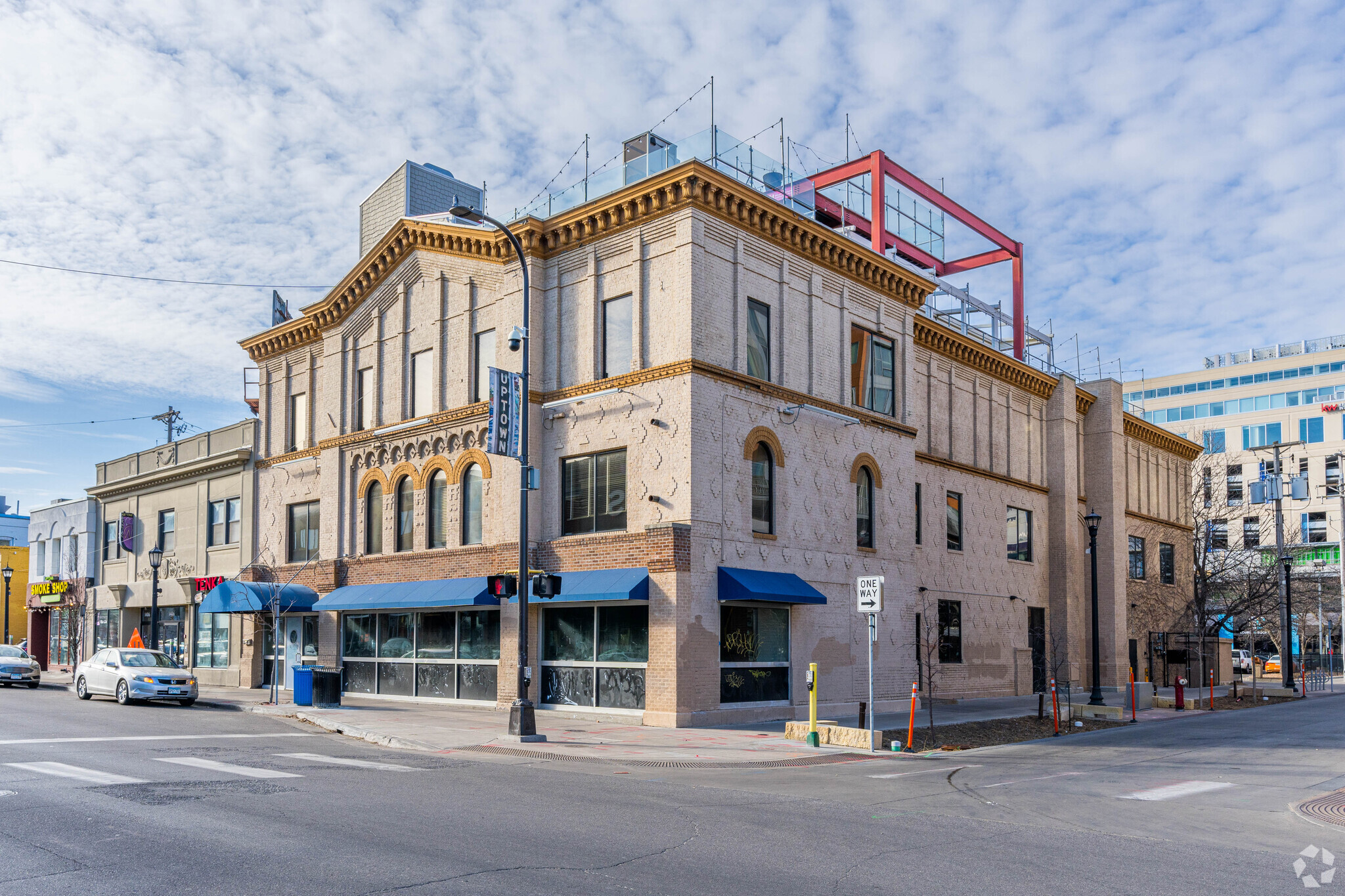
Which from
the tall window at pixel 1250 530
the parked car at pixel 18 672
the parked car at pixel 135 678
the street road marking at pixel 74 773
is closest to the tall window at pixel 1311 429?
the tall window at pixel 1250 530

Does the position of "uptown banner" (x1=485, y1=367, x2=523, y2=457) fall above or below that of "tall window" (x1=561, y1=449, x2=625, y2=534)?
above

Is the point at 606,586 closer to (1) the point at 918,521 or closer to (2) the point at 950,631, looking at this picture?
(1) the point at 918,521

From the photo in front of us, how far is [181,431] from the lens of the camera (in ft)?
216

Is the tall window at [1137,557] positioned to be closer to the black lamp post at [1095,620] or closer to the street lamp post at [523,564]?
the black lamp post at [1095,620]

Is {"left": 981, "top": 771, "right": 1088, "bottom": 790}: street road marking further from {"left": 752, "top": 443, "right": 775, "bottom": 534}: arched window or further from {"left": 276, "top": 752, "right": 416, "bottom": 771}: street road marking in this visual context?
{"left": 752, "top": 443, "right": 775, "bottom": 534}: arched window

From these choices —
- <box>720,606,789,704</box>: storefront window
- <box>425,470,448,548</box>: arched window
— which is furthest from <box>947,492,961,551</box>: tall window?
<box>425,470,448,548</box>: arched window

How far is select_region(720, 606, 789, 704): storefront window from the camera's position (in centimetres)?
2389

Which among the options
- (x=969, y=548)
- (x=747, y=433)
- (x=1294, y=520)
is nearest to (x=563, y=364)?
(x=747, y=433)

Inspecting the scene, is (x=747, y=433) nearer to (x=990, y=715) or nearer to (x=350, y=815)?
(x=990, y=715)

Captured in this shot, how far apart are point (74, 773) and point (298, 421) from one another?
76.2ft

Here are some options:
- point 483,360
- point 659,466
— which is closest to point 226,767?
point 659,466

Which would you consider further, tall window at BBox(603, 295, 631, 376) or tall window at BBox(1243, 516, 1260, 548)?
tall window at BBox(1243, 516, 1260, 548)

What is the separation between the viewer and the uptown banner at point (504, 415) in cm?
2255

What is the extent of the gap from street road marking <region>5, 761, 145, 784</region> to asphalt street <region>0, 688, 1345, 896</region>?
2.5 inches
